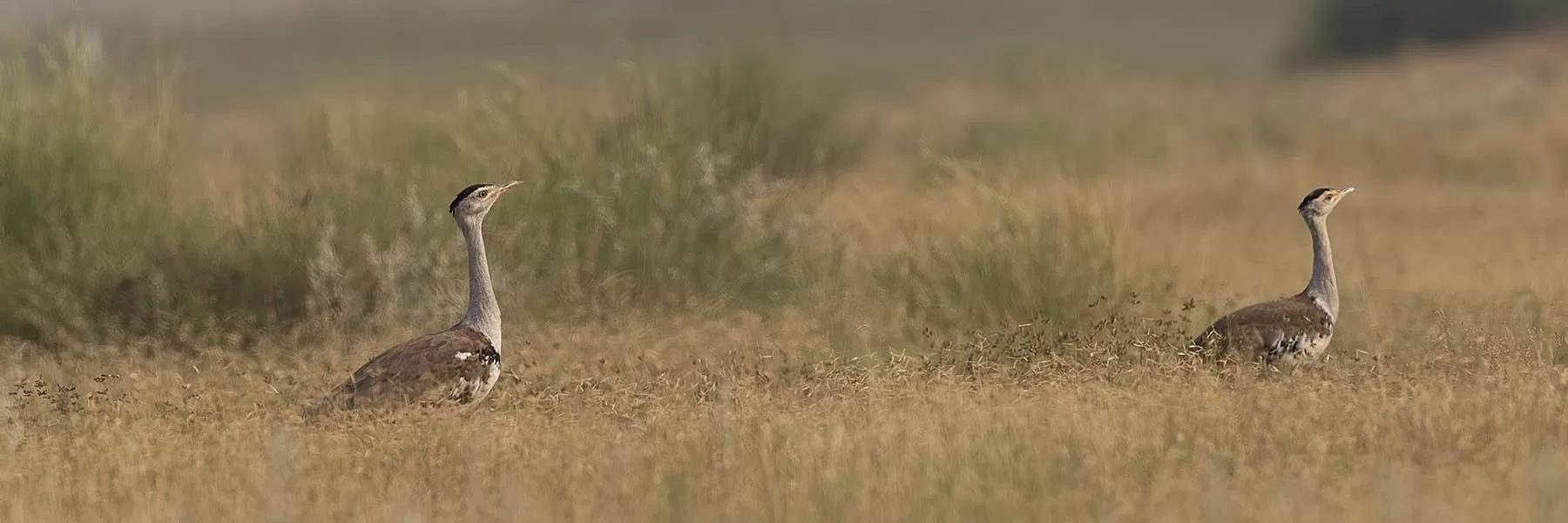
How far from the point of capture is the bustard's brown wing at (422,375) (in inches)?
280

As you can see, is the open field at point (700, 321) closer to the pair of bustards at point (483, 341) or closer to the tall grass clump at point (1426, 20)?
the pair of bustards at point (483, 341)

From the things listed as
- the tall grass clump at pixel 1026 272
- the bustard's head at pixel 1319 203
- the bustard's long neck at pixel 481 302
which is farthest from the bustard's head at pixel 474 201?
the bustard's head at pixel 1319 203

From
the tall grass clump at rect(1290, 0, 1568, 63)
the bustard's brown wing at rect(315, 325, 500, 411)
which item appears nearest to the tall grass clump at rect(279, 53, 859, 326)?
the bustard's brown wing at rect(315, 325, 500, 411)

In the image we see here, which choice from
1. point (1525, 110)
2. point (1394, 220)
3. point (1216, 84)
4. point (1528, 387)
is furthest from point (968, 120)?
point (1528, 387)

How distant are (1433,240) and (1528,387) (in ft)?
30.2

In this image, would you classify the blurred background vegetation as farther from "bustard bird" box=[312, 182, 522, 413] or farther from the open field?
"bustard bird" box=[312, 182, 522, 413]

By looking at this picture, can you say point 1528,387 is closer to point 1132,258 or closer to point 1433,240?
point 1132,258

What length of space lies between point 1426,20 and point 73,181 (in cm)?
2552

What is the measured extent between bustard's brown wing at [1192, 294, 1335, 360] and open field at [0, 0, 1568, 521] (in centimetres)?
12

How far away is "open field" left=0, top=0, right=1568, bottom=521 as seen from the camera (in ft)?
20.0

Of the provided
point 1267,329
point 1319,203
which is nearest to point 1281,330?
point 1267,329

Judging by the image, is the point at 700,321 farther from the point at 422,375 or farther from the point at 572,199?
the point at 422,375

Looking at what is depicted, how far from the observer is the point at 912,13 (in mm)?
30750

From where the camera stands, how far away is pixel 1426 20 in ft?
104
